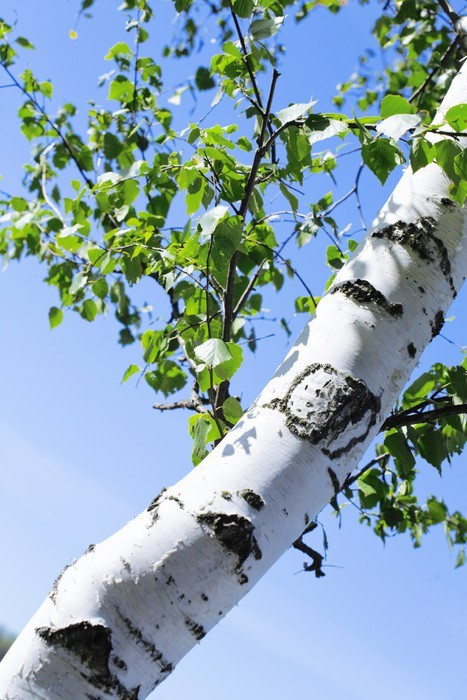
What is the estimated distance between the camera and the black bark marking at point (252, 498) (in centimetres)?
81

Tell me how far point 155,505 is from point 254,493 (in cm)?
12

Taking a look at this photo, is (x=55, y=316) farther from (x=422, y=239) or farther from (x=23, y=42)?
(x=422, y=239)

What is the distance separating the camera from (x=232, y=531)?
2.56 feet

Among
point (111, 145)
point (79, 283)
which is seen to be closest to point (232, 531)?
point (79, 283)

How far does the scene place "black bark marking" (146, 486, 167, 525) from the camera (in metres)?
0.80

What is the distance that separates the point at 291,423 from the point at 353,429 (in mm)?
95

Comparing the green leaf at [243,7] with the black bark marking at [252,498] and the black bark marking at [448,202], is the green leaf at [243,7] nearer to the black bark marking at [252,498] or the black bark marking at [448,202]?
the black bark marking at [448,202]

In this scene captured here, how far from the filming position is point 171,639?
755mm

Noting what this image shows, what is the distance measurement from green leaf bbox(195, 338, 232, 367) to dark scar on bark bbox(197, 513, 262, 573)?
360 mm

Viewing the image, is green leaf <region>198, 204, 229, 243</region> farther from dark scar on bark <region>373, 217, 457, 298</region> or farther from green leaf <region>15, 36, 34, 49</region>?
green leaf <region>15, 36, 34, 49</region>

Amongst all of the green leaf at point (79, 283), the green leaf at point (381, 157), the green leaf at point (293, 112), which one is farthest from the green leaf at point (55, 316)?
the green leaf at point (381, 157)

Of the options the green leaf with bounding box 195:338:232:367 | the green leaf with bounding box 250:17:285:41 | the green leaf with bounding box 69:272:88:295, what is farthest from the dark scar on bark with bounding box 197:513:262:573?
the green leaf with bounding box 69:272:88:295

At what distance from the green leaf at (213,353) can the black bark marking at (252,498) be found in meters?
0.33

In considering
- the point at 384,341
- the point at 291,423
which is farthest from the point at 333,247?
the point at 291,423
